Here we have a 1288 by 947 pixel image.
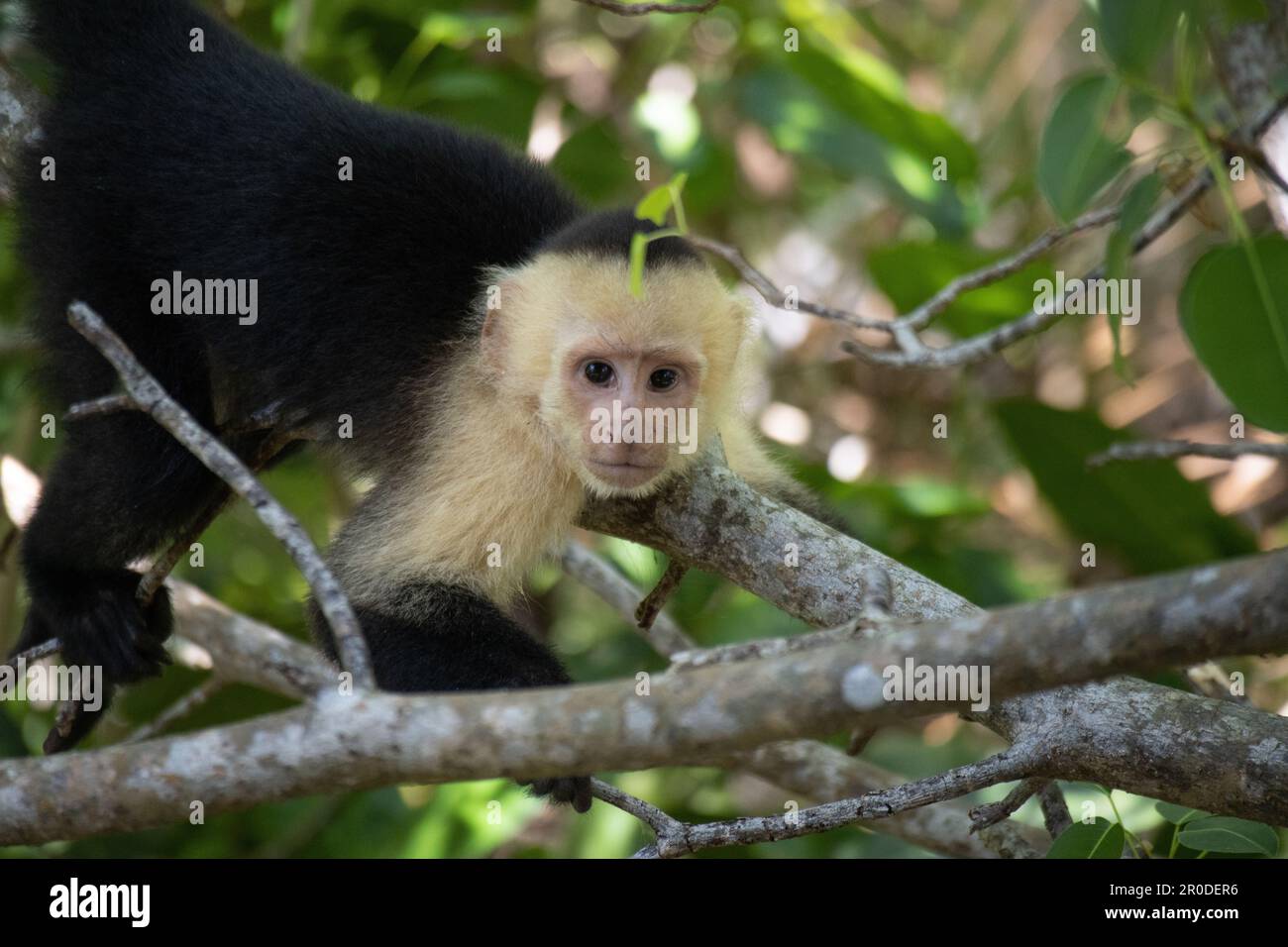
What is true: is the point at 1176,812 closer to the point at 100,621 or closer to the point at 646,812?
the point at 646,812

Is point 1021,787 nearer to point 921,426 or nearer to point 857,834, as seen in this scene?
point 857,834

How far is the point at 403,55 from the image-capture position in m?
4.90

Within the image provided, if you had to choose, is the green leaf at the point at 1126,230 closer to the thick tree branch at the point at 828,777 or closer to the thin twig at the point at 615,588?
the thick tree branch at the point at 828,777

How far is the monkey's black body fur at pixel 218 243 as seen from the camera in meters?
3.24

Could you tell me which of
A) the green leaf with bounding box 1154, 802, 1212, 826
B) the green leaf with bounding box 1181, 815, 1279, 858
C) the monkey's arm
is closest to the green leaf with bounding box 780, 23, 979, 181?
the monkey's arm

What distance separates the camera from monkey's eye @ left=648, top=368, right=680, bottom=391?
3229 mm

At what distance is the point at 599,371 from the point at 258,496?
128cm

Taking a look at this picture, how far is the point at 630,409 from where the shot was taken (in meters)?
3.10

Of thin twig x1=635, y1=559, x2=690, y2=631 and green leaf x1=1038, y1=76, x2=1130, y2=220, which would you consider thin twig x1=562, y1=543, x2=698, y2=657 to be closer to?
thin twig x1=635, y1=559, x2=690, y2=631

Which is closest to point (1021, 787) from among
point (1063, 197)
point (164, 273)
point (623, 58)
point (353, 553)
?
point (1063, 197)

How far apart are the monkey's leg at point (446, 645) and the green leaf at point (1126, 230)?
1.44m

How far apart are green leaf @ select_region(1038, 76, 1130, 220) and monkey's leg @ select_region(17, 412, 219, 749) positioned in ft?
7.46

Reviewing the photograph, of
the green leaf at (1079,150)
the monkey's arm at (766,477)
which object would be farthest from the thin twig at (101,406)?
the green leaf at (1079,150)
